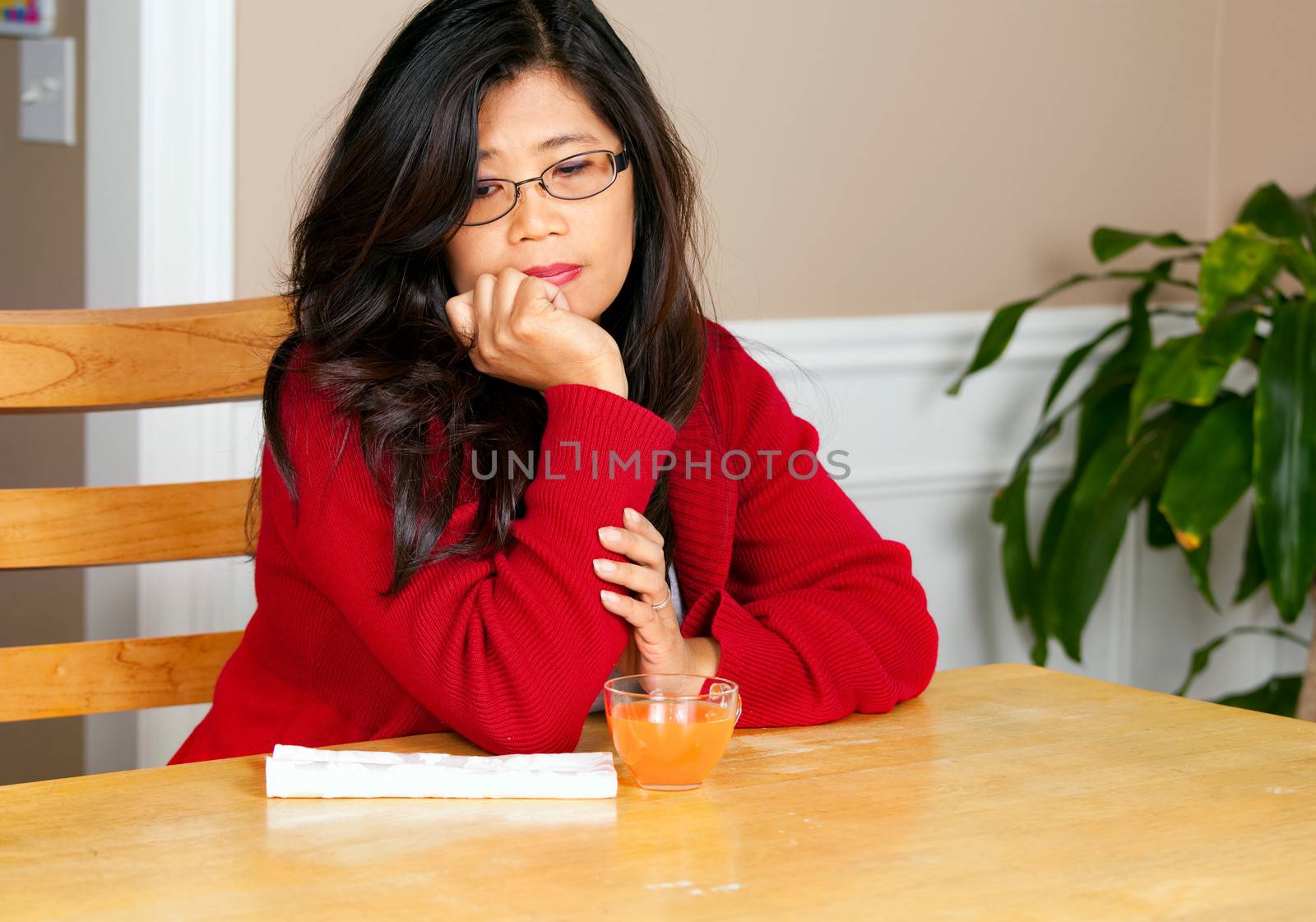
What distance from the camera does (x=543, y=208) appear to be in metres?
1.18

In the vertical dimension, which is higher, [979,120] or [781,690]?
[979,120]

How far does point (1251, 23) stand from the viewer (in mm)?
2441

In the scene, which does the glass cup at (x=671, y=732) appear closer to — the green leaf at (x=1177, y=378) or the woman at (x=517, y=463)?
the woman at (x=517, y=463)

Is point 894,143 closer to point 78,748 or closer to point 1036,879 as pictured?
point 78,748

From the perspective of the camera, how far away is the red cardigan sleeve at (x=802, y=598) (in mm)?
1057

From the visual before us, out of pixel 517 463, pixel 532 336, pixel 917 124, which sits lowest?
pixel 517 463

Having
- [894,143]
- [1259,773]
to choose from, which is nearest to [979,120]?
[894,143]

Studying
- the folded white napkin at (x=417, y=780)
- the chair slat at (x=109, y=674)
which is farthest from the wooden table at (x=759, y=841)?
the chair slat at (x=109, y=674)

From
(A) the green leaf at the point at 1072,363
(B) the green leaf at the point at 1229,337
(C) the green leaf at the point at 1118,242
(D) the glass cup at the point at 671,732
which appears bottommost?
(D) the glass cup at the point at 671,732

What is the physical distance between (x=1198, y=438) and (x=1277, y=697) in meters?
0.53

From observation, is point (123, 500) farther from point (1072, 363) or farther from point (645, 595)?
point (1072, 363)

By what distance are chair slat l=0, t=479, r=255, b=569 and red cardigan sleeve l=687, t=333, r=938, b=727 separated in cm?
43

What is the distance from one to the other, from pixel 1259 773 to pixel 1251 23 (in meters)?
1.92

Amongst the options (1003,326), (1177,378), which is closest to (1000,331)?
(1003,326)
